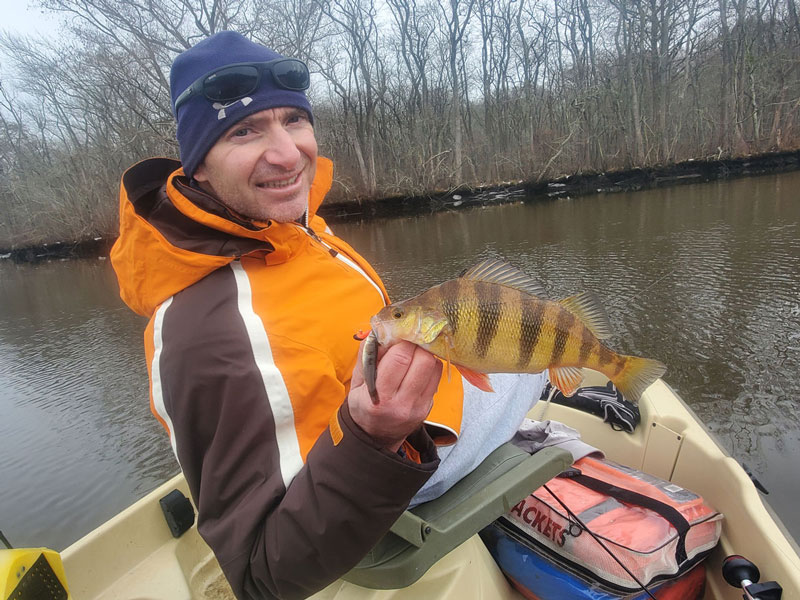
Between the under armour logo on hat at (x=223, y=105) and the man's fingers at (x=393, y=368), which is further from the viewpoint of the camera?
the under armour logo on hat at (x=223, y=105)

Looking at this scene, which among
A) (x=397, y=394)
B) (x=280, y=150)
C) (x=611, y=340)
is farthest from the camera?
(x=611, y=340)

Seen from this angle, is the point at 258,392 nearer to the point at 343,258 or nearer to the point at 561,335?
the point at 343,258

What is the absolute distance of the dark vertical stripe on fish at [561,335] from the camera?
5.29 ft

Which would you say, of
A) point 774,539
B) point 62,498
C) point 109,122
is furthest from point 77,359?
point 109,122

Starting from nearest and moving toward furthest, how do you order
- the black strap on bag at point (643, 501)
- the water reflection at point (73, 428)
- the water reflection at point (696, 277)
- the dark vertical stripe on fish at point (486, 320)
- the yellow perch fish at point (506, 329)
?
the yellow perch fish at point (506, 329) → the dark vertical stripe on fish at point (486, 320) → the black strap on bag at point (643, 501) → the water reflection at point (696, 277) → the water reflection at point (73, 428)

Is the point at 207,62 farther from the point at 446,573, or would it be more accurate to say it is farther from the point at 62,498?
the point at 62,498

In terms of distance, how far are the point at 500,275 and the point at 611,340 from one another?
517cm

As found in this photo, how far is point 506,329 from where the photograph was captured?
1520 millimetres

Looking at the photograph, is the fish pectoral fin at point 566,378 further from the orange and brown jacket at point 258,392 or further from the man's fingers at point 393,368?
the man's fingers at point 393,368

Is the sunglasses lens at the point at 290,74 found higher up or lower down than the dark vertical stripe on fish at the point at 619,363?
higher up

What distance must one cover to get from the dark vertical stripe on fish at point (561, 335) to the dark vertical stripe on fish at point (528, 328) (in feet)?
0.25

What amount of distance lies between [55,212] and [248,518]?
32.3m

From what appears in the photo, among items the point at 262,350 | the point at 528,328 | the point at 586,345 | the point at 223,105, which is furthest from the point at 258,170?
the point at 586,345

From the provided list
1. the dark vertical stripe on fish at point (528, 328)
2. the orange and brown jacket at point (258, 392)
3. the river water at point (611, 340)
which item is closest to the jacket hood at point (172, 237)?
the orange and brown jacket at point (258, 392)
